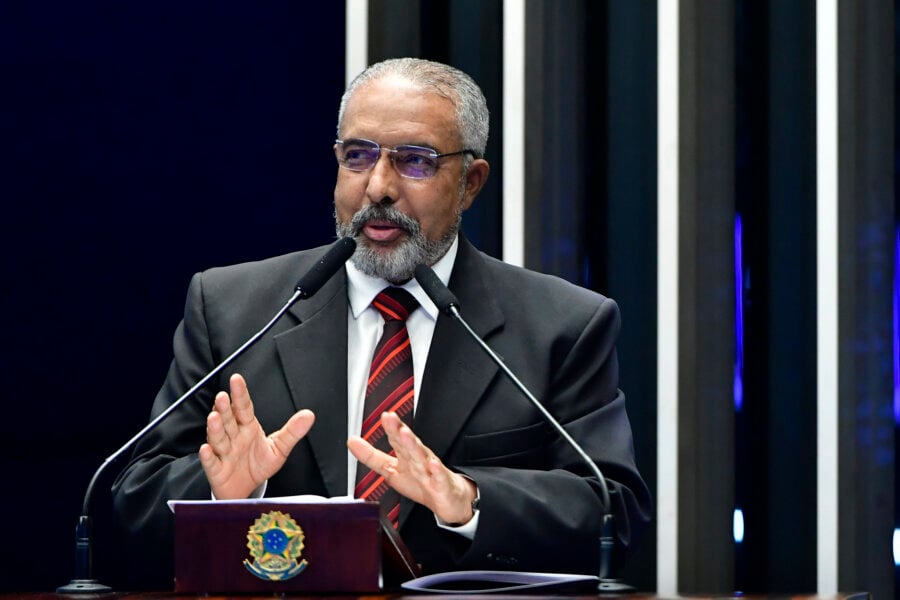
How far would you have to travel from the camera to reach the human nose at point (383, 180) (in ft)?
9.21

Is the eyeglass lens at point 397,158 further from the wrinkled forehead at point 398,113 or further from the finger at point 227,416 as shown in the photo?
the finger at point 227,416

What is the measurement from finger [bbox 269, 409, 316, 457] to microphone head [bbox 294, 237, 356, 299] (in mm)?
192

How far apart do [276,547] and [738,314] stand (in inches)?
68.9

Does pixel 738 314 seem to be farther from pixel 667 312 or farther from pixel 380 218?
pixel 380 218

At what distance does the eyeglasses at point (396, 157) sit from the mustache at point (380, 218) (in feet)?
0.24

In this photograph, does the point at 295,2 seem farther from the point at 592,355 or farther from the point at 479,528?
the point at 479,528

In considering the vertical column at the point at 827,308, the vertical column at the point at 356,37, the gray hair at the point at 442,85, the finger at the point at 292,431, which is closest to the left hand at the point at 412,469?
the finger at the point at 292,431

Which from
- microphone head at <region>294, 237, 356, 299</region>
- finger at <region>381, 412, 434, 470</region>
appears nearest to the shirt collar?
microphone head at <region>294, 237, 356, 299</region>

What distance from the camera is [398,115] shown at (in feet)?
9.45

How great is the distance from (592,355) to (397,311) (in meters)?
0.38

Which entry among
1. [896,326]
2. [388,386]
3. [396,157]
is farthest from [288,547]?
[896,326]

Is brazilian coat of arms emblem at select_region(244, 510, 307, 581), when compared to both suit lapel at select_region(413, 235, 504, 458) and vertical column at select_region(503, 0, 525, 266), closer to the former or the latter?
suit lapel at select_region(413, 235, 504, 458)

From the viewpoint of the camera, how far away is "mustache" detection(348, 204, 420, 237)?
2834mm

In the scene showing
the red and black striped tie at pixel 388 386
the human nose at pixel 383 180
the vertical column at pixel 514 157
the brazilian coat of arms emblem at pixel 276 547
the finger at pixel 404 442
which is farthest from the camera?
the vertical column at pixel 514 157
